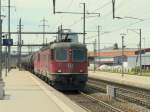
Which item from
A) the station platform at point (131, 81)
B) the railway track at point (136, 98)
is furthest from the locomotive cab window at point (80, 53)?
the station platform at point (131, 81)

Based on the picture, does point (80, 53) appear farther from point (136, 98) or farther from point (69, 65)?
point (136, 98)

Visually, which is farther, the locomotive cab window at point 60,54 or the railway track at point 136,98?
the locomotive cab window at point 60,54

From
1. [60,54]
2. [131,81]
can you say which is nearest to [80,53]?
[60,54]

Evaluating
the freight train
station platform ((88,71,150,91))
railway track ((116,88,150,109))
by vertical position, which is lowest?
station platform ((88,71,150,91))

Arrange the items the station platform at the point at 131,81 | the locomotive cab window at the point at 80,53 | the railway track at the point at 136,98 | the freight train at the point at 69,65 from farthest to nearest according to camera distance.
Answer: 1. the station platform at the point at 131,81
2. the locomotive cab window at the point at 80,53
3. the freight train at the point at 69,65
4. the railway track at the point at 136,98

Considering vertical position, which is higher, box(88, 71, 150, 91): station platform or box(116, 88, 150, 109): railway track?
box(116, 88, 150, 109): railway track

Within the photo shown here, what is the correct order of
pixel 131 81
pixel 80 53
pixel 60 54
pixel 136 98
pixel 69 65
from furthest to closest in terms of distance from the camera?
1. pixel 131 81
2. pixel 60 54
3. pixel 80 53
4. pixel 69 65
5. pixel 136 98

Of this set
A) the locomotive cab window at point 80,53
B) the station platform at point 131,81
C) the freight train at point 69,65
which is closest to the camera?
the freight train at point 69,65

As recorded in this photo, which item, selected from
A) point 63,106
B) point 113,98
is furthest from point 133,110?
point 113,98

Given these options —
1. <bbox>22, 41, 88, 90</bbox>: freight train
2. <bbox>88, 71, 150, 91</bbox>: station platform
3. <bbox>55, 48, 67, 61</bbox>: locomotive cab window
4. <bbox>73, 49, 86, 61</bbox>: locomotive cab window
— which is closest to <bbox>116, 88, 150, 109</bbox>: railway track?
<bbox>22, 41, 88, 90</bbox>: freight train

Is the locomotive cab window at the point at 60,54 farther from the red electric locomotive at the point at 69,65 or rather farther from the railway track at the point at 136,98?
the railway track at the point at 136,98

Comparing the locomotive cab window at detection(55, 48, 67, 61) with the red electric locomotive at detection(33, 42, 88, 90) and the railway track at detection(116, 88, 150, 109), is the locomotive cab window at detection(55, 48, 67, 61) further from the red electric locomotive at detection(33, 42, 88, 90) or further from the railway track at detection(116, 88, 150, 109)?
the railway track at detection(116, 88, 150, 109)

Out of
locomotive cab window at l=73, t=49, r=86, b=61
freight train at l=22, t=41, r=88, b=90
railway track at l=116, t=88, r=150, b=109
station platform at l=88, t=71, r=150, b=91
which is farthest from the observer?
station platform at l=88, t=71, r=150, b=91

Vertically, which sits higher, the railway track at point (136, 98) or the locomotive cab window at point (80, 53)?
the locomotive cab window at point (80, 53)
